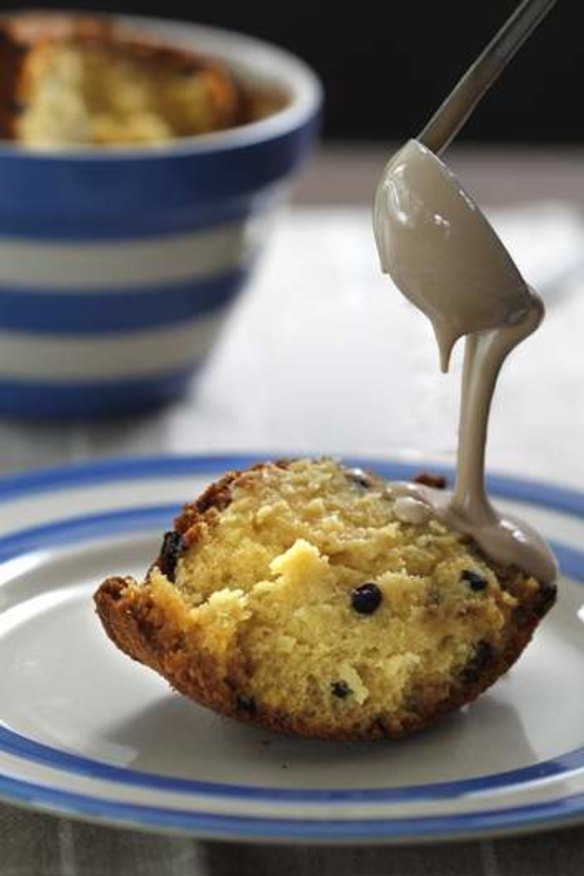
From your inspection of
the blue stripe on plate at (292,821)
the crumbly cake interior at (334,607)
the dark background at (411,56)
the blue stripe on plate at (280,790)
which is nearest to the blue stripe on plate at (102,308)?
the crumbly cake interior at (334,607)

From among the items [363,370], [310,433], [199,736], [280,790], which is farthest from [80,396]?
[280,790]

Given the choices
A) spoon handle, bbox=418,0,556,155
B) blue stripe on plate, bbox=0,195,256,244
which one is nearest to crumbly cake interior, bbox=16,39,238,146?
blue stripe on plate, bbox=0,195,256,244

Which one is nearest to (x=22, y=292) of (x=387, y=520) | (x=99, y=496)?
(x=99, y=496)

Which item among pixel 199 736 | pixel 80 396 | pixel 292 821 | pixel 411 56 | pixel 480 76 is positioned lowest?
pixel 411 56

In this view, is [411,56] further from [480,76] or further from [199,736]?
[199,736]

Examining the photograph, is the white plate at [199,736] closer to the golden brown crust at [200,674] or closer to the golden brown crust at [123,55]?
the golden brown crust at [200,674]

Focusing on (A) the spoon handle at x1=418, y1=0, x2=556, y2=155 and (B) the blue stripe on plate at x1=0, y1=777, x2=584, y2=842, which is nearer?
(B) the blue stripe on plate at x1=0, y1=777, x2=584, y2=842

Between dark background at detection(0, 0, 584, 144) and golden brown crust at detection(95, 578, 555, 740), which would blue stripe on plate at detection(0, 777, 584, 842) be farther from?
dark background at detection(0, 0, 584, 144)
